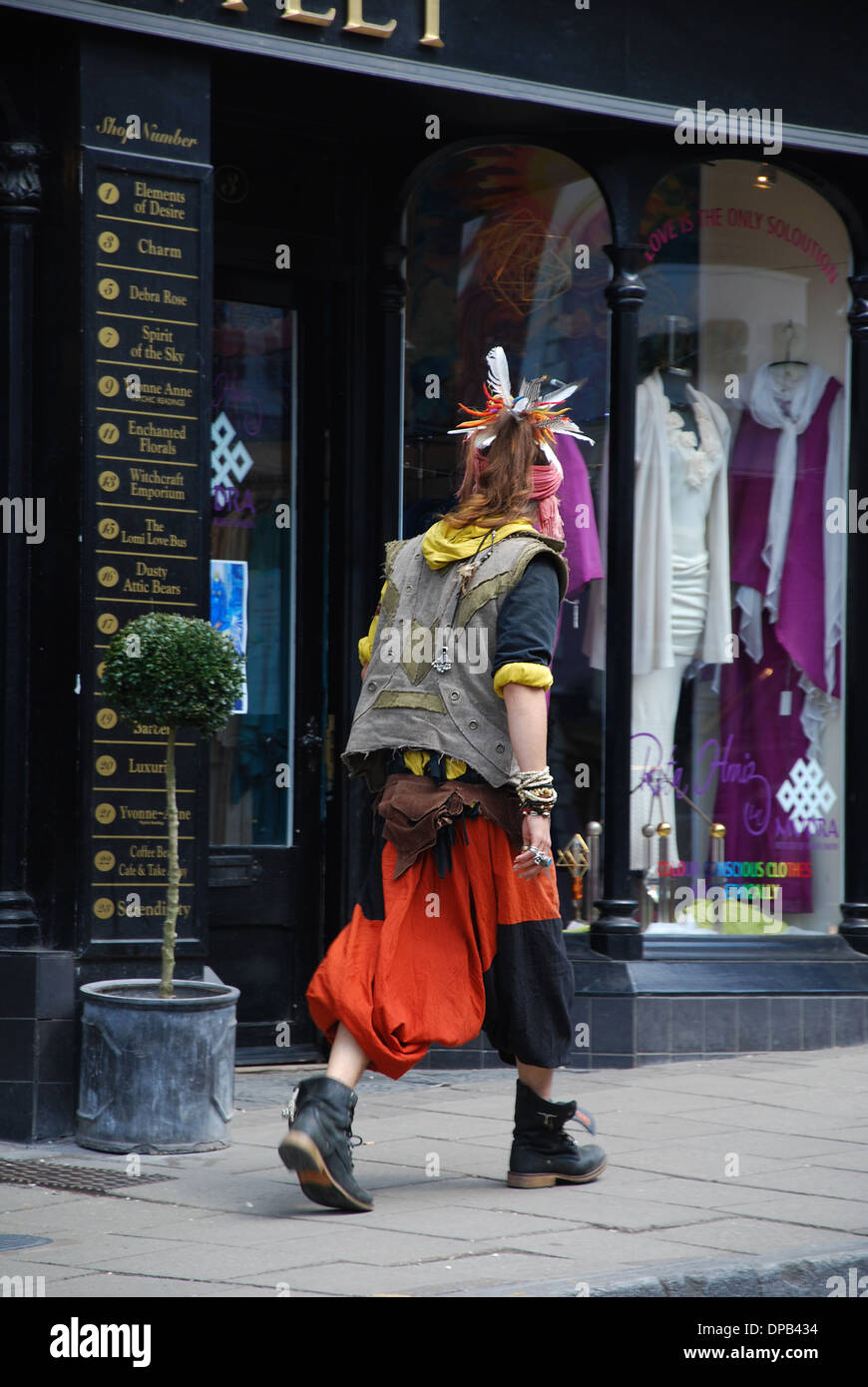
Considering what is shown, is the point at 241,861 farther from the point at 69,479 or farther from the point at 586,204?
the point at 586,204

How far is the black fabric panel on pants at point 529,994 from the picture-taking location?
5.25 m

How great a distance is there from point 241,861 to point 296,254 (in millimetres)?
2695

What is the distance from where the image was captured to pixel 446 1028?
202 inches

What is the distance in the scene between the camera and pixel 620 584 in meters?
8.23

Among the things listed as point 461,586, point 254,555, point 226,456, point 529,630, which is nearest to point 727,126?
point 226,456

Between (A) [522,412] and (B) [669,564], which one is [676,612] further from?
(A) [522,412]

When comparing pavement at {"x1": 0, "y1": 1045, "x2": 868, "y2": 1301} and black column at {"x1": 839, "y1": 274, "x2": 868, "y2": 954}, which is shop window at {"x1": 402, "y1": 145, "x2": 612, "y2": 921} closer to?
black column at {"x1": 839, "y1": 274, "x2": 868, "y2": 954}

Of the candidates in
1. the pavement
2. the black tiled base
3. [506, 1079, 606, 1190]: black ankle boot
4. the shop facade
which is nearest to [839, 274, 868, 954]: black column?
the shop facade

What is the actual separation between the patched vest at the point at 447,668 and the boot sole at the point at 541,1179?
1.18 metres

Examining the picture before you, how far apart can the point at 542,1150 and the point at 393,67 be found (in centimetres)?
436

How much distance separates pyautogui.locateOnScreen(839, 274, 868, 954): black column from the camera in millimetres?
8641

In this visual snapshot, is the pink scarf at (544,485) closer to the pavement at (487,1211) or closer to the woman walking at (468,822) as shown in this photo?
the woman walking at (468,822)

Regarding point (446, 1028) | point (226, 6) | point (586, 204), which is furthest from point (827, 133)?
point (446, 1028)

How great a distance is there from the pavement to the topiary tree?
0.97 meters
